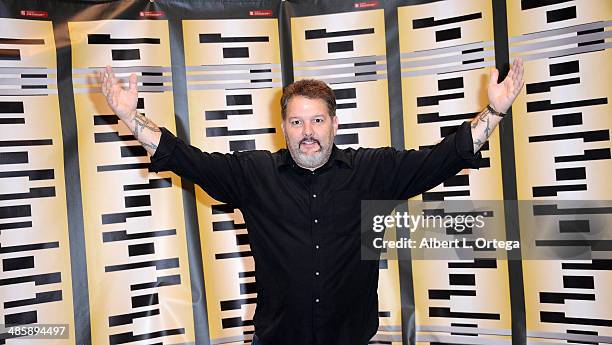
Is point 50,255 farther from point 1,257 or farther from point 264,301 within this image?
point 264,301

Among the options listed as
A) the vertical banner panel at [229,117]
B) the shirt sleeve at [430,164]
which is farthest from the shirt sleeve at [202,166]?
the vertical banner panel at [229,117]

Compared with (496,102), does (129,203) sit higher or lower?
lower

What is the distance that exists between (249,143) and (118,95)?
1019 mm

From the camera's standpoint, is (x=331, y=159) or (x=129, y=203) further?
(x=129, y=203)

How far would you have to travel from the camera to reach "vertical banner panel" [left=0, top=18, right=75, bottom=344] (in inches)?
98.0

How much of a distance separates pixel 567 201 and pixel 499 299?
0.59m

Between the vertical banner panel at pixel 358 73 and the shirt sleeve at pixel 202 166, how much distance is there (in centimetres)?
95

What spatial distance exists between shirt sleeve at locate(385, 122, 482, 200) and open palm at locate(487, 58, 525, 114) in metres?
0.13

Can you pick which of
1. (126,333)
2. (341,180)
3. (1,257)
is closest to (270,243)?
(341,180)

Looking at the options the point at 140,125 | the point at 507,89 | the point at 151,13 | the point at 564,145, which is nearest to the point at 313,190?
the point at 140,125

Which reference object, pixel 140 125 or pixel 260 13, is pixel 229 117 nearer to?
pixel 260 13

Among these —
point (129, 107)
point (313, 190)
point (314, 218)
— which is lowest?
point (314, 218)

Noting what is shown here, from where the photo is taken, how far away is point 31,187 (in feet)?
8.29

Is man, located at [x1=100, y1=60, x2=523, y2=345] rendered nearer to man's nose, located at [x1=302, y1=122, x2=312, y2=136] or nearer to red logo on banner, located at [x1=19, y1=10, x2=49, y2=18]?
man's nose, located at [x1=302, y1=122, x2=312, y2=136]
